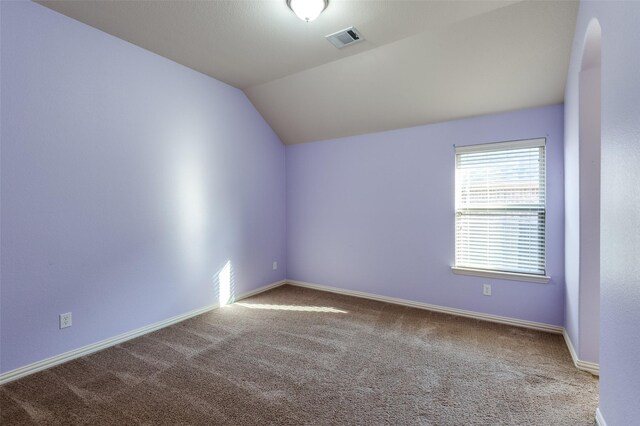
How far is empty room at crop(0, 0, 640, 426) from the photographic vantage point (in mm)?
1870

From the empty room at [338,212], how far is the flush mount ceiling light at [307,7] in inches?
0.8

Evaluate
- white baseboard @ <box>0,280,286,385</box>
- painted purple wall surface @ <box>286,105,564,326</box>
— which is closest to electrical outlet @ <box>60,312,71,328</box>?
white baseboard @ <box>0,280,286,385</box>

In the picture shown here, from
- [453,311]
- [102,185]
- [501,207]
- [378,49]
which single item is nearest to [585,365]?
[453,311]

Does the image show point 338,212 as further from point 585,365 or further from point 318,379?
point 585,365

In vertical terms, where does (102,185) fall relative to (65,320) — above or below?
above

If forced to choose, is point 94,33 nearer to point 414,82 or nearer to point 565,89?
point 414,82

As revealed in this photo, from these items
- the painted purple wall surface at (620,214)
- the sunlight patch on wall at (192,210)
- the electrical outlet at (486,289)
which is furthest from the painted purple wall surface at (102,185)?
the painted purple wall surface at (620,214)

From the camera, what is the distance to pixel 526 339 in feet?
9.23

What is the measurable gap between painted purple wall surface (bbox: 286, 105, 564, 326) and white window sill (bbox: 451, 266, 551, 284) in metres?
0.06

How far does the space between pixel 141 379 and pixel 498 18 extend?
396 centimetres

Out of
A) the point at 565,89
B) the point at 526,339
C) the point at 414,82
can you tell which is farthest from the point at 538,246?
the point at 414,82

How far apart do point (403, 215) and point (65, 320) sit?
3573 millimetres

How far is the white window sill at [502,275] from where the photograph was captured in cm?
303

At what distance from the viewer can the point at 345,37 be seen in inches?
109
